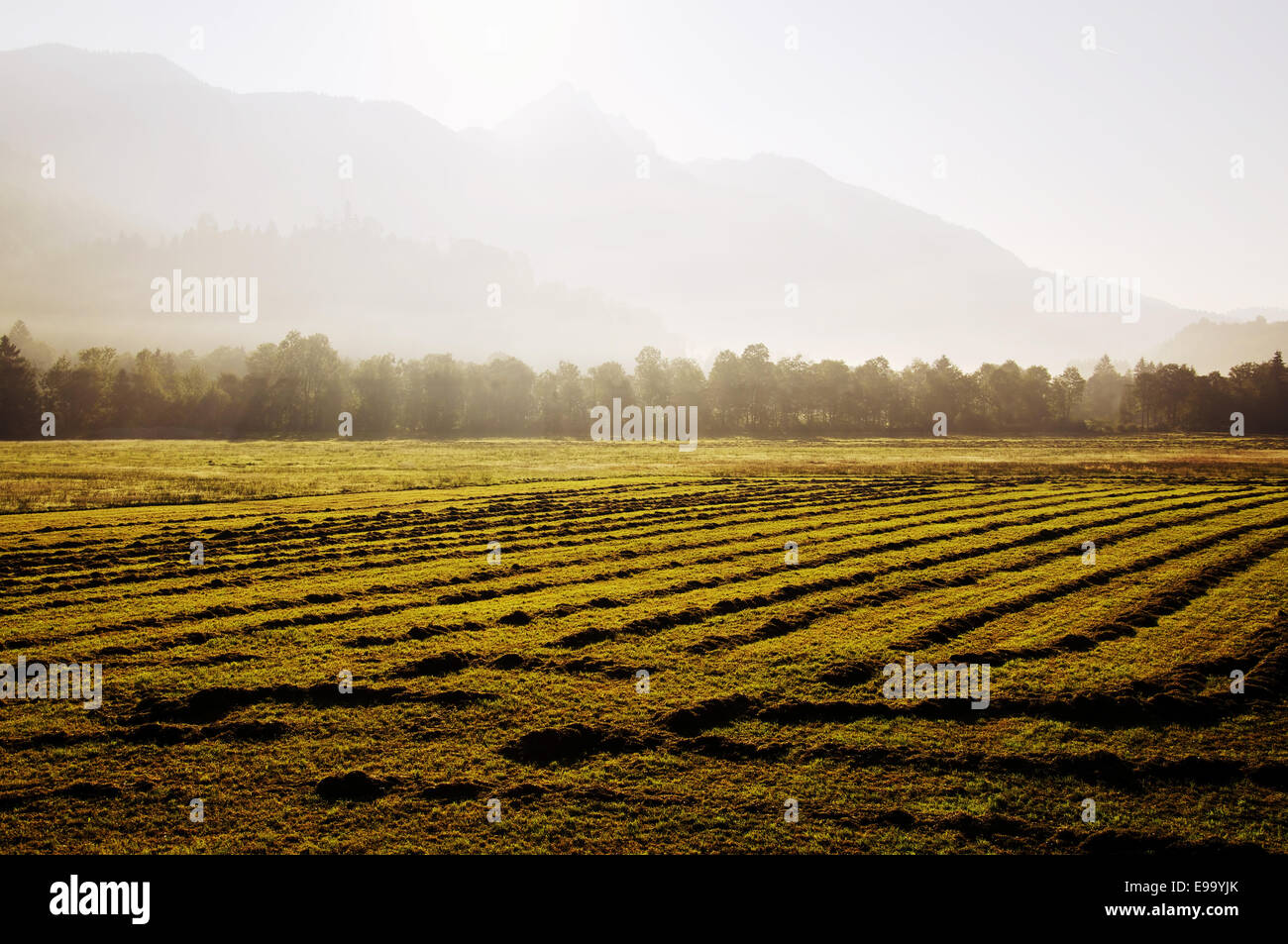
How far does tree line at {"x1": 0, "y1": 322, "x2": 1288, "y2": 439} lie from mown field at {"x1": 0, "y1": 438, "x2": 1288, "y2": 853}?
101322 millimetres

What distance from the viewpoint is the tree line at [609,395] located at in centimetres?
11612

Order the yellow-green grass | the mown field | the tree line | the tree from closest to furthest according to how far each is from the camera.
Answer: the mown field → the yellow-green grass → the tree → the tree line

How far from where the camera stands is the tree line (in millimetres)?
116125

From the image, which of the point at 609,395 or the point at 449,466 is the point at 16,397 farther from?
the point at 609,395

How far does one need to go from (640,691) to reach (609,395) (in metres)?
128

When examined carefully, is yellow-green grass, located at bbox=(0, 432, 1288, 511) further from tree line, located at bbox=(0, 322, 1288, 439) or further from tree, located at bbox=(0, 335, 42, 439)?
tree line, located at bbox=(0, 322, 1288, 439)

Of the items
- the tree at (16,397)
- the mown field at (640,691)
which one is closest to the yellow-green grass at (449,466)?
the mown field at (640,691)

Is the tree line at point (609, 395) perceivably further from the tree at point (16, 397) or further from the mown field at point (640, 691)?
the mown field at point (640, 691)

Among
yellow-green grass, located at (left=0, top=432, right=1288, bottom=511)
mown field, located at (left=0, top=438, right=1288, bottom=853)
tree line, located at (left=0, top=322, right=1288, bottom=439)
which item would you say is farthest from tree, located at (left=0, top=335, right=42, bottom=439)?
mown field, located at (left=0, top=438, right=1288, bottom=853)

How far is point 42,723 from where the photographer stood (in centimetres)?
1062

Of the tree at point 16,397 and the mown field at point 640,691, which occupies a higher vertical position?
the tree at point 16,397

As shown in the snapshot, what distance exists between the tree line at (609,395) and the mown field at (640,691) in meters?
101
